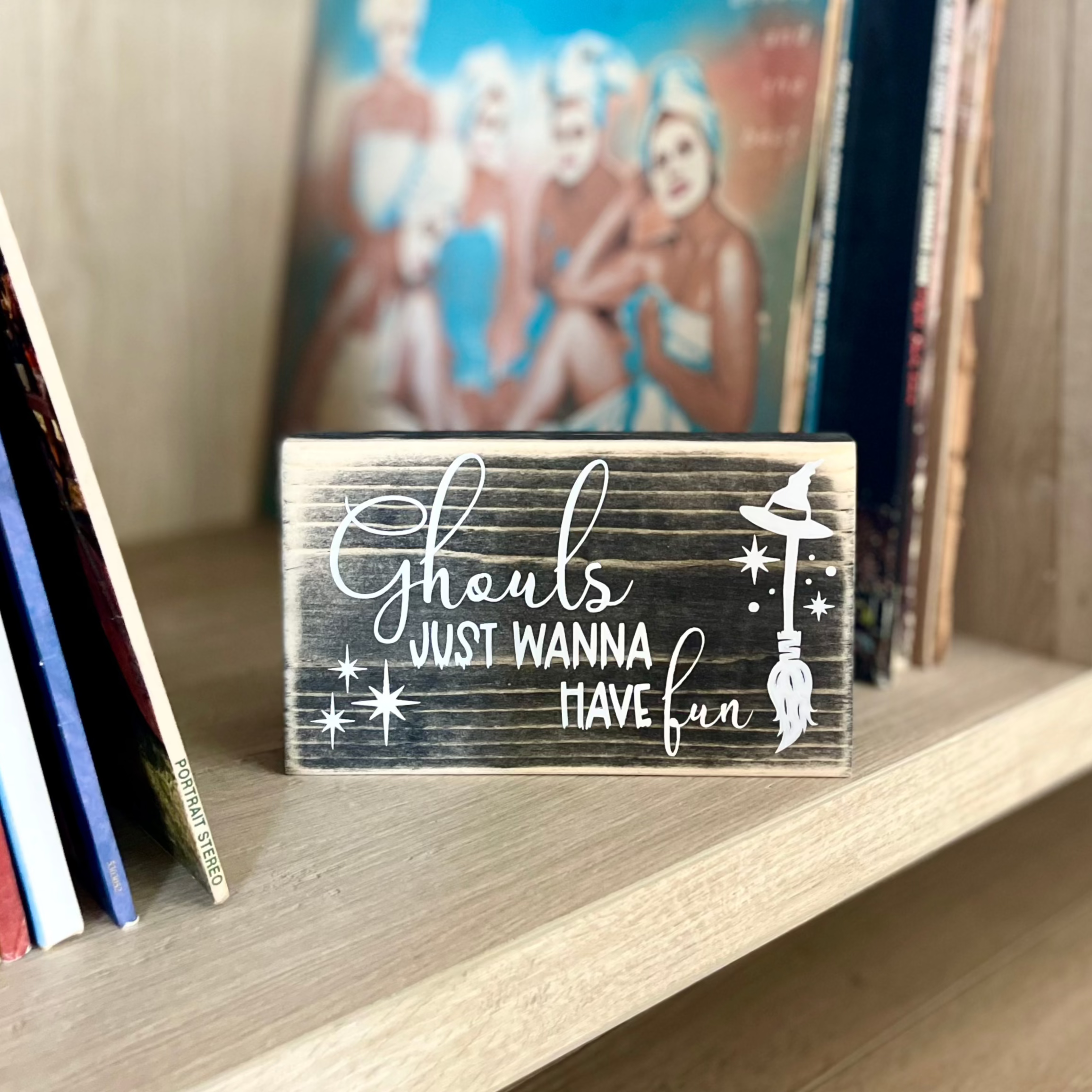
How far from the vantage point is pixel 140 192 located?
102cm

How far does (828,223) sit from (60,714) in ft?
1.76

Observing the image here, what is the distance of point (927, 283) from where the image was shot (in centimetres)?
68

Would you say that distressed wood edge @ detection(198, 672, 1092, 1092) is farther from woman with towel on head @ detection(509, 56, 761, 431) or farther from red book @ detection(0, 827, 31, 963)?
woman with towel on head @ detection(509, 56, 761, 431)

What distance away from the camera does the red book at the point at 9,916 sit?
441 mm

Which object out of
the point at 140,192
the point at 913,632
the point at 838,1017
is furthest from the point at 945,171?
the point at 140,192

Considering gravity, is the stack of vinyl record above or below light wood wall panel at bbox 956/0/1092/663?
below

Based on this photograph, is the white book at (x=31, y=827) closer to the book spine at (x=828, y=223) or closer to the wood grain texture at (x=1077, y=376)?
the book spine at (x=828, y=223)

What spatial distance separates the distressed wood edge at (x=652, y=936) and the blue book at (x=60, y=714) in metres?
0.12

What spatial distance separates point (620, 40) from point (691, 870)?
634 millimetres

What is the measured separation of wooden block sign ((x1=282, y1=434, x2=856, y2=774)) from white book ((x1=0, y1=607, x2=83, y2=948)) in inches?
5.4

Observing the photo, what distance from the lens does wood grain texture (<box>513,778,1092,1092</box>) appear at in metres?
0.68

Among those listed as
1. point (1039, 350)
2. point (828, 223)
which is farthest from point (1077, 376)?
point (828, 223)

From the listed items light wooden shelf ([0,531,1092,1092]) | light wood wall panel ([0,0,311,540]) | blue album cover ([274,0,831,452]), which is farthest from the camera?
light wood wall panel ([0,0,311,540])

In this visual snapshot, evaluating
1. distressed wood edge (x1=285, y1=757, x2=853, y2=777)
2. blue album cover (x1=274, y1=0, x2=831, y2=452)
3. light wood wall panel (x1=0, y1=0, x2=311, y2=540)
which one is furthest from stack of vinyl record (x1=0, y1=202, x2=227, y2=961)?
light wood wall panel (x1=0, y1=0, x2=311, y2=540)
